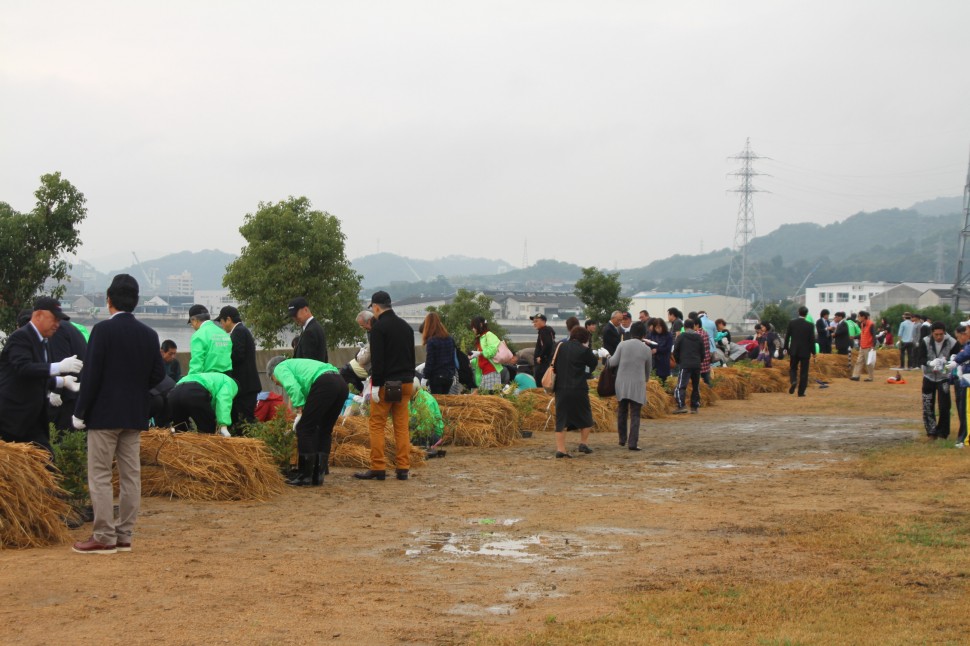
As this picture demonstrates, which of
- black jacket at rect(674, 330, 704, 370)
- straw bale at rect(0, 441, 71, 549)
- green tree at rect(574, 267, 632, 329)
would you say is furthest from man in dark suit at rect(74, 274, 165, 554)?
green tree at rect(574, 267, 632, 329)

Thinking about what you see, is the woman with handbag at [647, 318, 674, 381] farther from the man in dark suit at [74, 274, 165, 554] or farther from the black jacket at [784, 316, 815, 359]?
the man in dark suit at [74, 274, 165, 554]

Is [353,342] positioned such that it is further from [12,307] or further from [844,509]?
[844,509]

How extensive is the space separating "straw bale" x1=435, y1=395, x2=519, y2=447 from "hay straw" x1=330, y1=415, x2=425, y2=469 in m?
1.57

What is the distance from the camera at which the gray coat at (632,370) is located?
14352 mm

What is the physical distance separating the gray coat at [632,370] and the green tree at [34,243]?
1006cm

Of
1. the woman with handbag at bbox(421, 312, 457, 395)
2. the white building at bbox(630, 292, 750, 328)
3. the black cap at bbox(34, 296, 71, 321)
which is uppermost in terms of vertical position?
the white building at bbox(630, 292, 750, 328)

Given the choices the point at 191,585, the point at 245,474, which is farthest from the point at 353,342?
the point at 191,585

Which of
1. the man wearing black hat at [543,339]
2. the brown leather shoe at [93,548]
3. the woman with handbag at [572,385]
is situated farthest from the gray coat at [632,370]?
the brown leather shoe at [93,548]

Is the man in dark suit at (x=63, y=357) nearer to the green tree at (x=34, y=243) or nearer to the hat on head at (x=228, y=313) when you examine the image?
the hat on head at (x=228, y=313)

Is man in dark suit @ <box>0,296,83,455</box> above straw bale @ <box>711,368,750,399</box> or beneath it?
above

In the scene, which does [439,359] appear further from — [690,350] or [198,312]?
[690,350]

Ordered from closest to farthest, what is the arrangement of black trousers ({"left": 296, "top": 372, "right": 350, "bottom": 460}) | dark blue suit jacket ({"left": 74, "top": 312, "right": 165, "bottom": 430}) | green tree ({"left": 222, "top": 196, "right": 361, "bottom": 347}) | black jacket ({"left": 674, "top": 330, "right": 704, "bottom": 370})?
dark blue suit jacket ({"left": 74, "top": 312, "right": 165, "bottom": 430}) → black trousers ({"left": 296, "top": 372, "right": 350, "bottom": 460}) → black jacket ({"left": 674, "top": 330, "right": 704, "bottom": 370}) → green tree ({"left": 222, "top": 196, "right": 361, "bottom": 347})

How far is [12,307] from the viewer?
1764 cm

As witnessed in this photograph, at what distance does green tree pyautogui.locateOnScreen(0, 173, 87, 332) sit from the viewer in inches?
687
